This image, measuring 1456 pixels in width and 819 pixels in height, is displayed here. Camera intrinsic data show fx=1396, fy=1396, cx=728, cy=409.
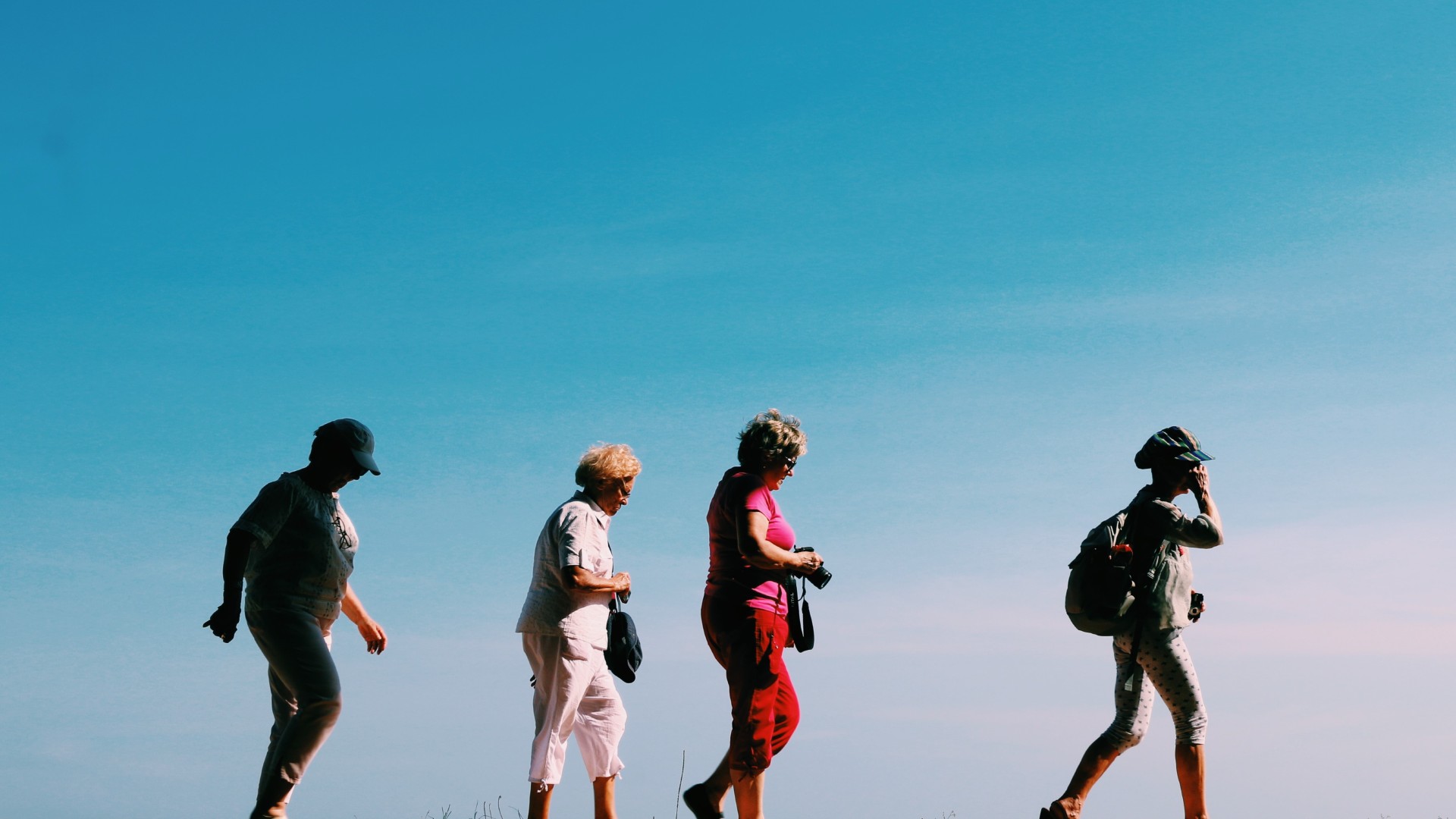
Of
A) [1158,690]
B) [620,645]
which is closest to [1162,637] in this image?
[1158,690]

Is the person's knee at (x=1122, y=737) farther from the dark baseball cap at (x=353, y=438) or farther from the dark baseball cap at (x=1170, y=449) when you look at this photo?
the dark baseball cap at (x=353, y=438)

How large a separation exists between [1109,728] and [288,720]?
4.44 metres

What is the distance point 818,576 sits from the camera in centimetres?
760

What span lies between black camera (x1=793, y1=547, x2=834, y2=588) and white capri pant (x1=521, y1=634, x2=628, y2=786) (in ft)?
4.16

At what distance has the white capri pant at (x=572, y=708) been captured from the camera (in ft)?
24.9

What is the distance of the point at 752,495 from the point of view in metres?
7.44

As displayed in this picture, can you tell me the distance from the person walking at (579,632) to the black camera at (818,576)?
3.38ft

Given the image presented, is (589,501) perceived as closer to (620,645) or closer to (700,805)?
(620,645)

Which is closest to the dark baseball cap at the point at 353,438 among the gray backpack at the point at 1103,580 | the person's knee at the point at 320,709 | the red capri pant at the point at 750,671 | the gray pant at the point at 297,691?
the gray pant at the point at 297,691

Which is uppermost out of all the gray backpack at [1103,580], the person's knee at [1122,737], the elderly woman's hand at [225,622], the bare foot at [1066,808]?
the gray backpack at [1103,580]

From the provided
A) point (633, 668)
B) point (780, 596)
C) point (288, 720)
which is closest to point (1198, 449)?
point (780, 596)

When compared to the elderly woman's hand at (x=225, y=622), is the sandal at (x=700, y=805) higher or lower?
lower

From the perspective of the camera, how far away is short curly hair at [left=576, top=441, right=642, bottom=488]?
787 cm

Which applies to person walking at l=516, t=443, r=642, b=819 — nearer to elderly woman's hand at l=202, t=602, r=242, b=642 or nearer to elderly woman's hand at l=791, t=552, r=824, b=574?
elderly woman's hand at l=791, t=552, r=824, b=574
